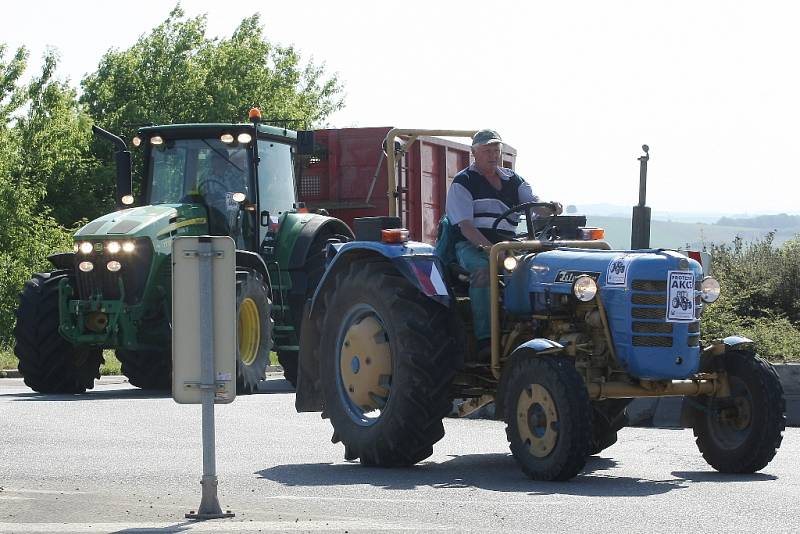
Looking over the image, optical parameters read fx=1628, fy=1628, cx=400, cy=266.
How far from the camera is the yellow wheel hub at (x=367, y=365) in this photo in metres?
10.9

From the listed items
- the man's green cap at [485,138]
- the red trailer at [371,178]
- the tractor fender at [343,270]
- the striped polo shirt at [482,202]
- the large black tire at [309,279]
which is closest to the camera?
the tractor fender at [343,270]

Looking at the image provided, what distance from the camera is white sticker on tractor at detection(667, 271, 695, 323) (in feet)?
32.3

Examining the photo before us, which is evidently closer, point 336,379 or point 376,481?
point 376,481

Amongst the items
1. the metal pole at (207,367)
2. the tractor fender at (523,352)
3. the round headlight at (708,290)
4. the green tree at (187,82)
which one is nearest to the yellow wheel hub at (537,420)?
the tractor fender at (523,352)

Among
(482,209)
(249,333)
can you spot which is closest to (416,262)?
(482,209)

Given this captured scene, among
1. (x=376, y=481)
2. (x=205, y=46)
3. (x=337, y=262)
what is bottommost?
(x=376, y=481)

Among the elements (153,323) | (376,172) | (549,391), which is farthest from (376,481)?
(376,172)

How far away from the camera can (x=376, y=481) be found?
9820 mm

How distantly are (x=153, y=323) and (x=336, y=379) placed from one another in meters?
7.26

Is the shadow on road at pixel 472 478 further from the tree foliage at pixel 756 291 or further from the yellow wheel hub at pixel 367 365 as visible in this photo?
the tree foliage at pixel 756 291

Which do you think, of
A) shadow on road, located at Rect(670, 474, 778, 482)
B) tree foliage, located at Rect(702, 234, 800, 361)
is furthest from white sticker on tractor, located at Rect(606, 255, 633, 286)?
tree foliage, located at Rect(702, 234, 800, 361)

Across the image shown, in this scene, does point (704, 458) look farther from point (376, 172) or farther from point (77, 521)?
point (376, 172)

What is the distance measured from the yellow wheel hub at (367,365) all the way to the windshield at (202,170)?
26.4ft

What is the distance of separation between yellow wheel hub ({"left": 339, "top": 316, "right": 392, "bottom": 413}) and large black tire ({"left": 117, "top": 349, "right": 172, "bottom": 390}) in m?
8.69
